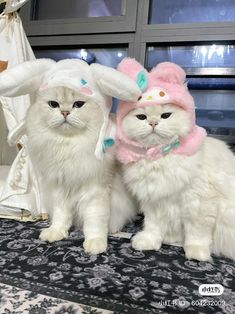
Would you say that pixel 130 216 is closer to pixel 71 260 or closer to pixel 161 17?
pixel 71 260

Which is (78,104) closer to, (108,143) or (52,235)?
(108,143)

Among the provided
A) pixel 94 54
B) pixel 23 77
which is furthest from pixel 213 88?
pixel 23 77

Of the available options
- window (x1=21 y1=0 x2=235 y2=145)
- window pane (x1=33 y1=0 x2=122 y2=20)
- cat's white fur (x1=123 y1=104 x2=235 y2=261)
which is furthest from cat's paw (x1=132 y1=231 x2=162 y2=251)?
window pane (x1=33 y1=0 x2=122 y2=20)

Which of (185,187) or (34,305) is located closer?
(34,305)

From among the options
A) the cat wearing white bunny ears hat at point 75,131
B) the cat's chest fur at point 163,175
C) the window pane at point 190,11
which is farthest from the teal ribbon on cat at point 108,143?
the window pane at point 190,11

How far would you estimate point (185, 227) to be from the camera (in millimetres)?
1064

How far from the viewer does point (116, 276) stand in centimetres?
90

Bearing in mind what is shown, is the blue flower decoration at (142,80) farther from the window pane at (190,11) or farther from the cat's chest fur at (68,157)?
the window pane at (190,11)

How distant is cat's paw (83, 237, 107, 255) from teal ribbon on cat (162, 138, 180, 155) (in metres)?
0.38

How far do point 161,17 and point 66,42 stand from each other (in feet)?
1.97

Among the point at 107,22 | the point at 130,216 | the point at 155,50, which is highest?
the point at 107,22

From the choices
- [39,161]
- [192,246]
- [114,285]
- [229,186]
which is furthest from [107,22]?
[114,285]

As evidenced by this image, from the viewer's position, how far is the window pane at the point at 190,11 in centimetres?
170

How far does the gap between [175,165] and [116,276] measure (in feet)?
1.27
